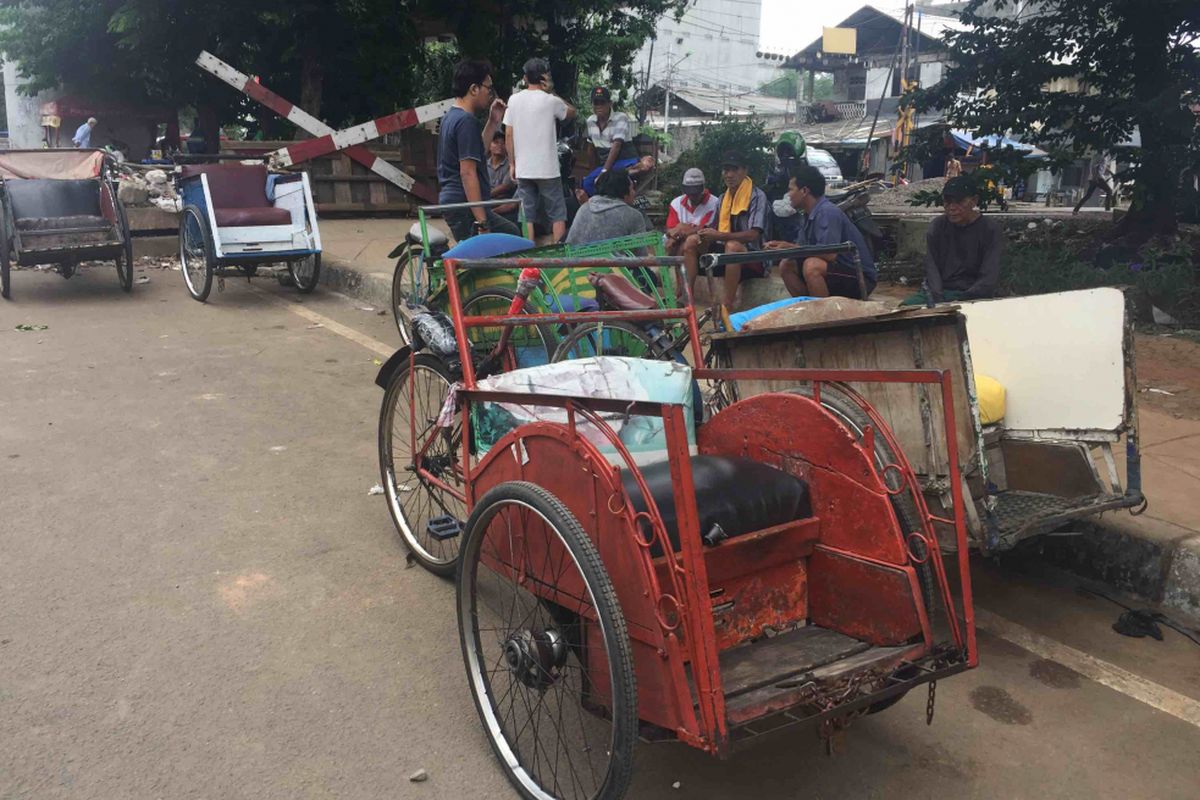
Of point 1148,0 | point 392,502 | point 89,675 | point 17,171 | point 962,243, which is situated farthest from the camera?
point 17,171

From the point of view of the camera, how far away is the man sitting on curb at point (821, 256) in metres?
6.11

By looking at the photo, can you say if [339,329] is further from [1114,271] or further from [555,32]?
[555,32]

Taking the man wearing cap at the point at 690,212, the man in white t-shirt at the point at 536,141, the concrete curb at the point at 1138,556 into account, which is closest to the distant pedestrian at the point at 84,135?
the man in white t-shirt at the point at 536,141

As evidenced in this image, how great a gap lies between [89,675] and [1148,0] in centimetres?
837

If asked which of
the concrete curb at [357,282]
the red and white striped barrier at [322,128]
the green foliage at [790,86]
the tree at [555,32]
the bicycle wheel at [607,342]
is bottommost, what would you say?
the bicycle wheel at [607,342]

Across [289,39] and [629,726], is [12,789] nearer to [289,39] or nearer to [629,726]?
[629,726]

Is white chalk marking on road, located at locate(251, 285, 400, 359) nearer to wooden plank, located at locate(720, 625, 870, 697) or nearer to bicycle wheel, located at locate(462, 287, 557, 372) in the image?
bicycle wheel, located at locate(462, 287, 557, 372)

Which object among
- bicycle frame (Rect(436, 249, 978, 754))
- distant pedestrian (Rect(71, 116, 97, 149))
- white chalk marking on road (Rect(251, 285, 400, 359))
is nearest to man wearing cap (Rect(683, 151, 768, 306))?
white chalk marking on road (Rect(251, 285, 400, 359))

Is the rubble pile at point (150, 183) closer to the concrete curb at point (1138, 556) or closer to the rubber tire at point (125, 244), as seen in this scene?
the rubber tire at point (125, 244)

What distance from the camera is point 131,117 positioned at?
1952 cm

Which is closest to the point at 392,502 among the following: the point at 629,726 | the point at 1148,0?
the point at 629,726

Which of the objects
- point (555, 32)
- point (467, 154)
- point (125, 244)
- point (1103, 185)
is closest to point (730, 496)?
point (467, 154)

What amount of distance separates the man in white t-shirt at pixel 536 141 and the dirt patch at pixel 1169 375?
393 cm

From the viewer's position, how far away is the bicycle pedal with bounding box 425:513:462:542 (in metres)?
3.50
